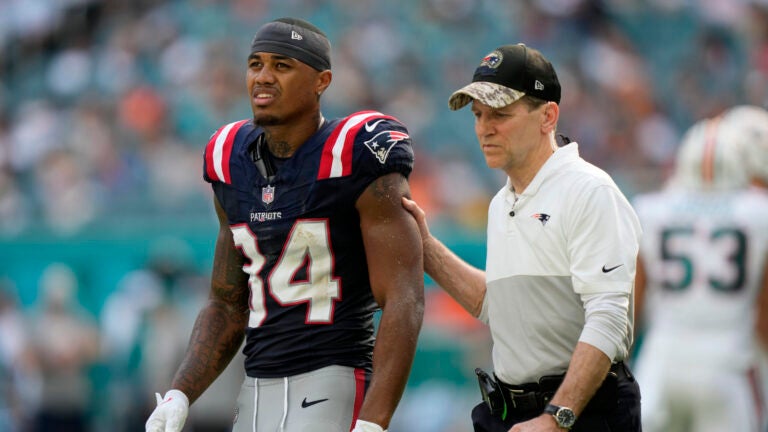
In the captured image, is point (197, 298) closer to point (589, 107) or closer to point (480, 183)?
point (480, 183)

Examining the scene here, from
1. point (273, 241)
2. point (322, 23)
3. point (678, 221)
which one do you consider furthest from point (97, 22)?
point (273, 241)

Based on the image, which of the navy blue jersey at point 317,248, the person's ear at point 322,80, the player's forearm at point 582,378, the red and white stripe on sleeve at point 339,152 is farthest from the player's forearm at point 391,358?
the person's ear at point 322,80

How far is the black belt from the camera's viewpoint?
3898 millimetres

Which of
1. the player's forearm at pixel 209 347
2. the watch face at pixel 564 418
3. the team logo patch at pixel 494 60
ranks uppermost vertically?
the team logo patch at pixel 494 60

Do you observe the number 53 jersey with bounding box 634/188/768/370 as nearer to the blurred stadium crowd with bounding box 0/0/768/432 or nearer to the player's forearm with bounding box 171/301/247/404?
the player's forearm with bounding box 171/301/247/404

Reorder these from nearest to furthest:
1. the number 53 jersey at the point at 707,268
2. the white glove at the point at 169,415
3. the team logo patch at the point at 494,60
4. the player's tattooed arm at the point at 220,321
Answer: the team logo patch at the point at 494,60 < the white glove at the point at 169,415 < the player's tattooed arm at the point at 220,321 < the number 53 jersey at the point at 707,268

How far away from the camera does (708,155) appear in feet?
20.5

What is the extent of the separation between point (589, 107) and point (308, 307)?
7.83 meters

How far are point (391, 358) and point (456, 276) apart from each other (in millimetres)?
569

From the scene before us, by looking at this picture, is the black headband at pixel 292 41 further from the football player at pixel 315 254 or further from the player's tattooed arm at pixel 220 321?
the player's tattooed arm at pixel 220 321

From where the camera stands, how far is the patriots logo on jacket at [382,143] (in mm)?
4215

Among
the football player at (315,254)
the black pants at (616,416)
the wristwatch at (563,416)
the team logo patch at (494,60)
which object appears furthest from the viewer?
the football player at (315,254)

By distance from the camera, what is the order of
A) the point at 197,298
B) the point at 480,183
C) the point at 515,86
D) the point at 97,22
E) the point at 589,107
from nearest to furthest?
the point at 515,86, the point at 197,298, the point at 480,183, the point at 589,107, the point at 97,22

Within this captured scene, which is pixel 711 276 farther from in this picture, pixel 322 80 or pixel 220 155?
pixel 220 155
